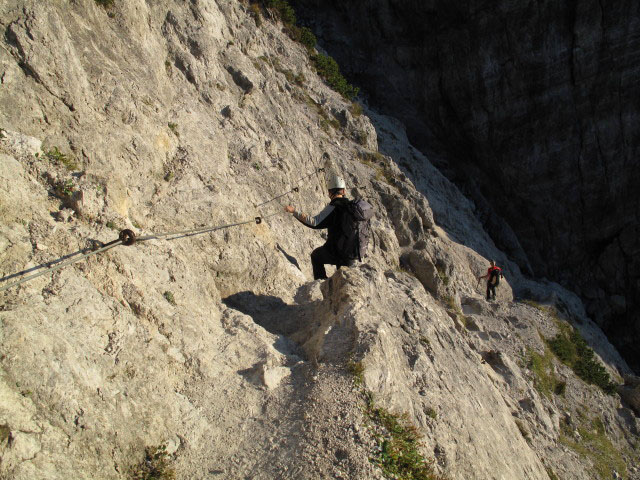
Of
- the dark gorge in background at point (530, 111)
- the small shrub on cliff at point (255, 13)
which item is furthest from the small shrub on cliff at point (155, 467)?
the dark gorge in background at point (530, 111)

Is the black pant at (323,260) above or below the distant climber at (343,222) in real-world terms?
below

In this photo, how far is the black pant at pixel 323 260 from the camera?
7.68 meters

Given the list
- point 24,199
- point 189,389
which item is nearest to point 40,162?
point 24,199

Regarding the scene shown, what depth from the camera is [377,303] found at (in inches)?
272

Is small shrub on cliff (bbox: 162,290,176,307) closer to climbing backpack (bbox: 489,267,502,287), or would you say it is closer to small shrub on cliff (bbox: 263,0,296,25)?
climbing backpack (bbox: 489,267,502,287)

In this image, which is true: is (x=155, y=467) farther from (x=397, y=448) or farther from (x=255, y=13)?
(x=255, y=13)

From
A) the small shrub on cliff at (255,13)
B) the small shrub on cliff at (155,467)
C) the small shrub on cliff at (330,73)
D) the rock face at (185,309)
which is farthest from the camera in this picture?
the small shrub on cliff at (330,73)

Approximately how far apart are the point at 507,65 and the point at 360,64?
9.36m

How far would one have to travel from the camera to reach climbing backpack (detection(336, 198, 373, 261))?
6969mm

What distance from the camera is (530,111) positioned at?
26.7m

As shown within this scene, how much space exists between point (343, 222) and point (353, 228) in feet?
0.66

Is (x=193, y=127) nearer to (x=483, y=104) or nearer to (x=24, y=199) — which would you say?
(x=24, y=199)

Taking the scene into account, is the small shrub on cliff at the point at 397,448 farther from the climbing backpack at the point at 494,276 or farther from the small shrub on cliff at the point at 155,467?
the climbing backpack at the point at 494,276

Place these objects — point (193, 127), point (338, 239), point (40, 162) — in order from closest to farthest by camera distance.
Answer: point (40, 162), point (338, 239), point (193, 127)
